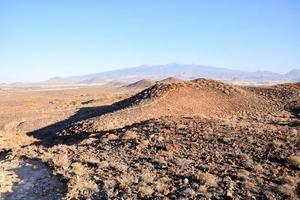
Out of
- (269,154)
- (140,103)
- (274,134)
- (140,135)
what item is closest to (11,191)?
(140,135)

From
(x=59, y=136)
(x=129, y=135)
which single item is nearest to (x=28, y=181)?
(x=129, y=135)

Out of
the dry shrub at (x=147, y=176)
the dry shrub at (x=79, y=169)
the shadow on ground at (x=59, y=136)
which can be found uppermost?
the dry shrub at (x=147, y=176)

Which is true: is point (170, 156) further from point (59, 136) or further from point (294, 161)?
point (59, 136)

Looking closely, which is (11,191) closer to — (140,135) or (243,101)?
(140,135)

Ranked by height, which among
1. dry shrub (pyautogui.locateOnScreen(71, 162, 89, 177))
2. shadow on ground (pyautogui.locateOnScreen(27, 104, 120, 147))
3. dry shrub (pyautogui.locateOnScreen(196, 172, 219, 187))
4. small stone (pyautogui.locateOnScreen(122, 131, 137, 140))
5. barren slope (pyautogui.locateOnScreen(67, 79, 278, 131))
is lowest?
shadow on ground (pyautogui.locateOnScreen(27, 104, 120, 147))

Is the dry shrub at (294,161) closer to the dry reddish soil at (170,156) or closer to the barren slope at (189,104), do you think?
the dry reddish soil at (170,156)

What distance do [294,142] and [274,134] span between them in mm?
1228

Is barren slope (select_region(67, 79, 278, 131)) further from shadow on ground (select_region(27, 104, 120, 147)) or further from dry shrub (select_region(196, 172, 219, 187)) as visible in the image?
dry shrub (select_region(196, 172, 219, 187))

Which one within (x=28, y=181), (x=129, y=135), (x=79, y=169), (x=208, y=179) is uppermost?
(x=129, y=135)

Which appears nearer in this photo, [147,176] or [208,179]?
[208,179]

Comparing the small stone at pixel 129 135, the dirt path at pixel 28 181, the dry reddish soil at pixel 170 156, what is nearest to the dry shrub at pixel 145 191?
the dry reddish soil at pixel 170 156

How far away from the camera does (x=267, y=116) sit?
900 inches

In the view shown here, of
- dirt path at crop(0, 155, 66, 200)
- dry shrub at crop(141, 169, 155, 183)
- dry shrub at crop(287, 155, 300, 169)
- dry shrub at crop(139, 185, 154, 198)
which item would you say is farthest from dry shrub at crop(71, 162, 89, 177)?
dry shrub at crop(287, 155, 300, 169)

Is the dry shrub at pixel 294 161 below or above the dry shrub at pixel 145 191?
above
